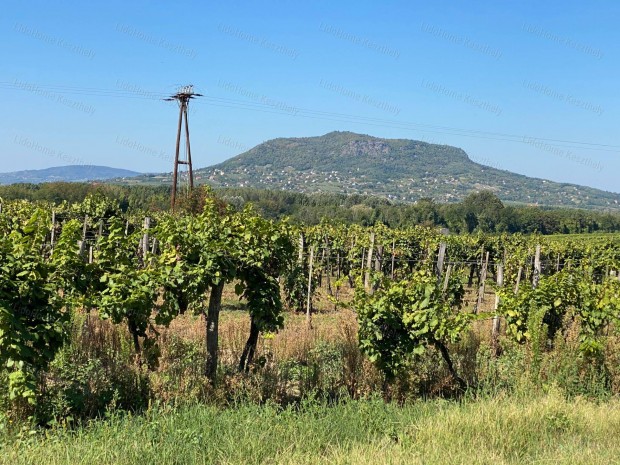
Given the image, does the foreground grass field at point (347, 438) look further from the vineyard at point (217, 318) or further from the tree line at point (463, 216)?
the tree line at point (463, 216)

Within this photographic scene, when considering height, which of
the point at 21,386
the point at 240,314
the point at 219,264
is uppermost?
the point at 219,264

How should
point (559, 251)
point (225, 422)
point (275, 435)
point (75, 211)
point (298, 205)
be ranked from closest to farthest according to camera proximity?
point (275, 435)
point (225, 422)
point (75, 211)
point (559, 251)
point (298, 205)

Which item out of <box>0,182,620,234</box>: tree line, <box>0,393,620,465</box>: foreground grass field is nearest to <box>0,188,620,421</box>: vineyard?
<box>0,393,620,465</box>: foreground grass field

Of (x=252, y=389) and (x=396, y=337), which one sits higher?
(x=396, y=337)

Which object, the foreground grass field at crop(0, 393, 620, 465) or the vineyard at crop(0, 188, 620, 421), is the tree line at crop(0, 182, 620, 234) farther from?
the foreground grass field at crop(0, 393, 620, 465)

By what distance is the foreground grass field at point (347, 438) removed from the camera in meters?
4.15

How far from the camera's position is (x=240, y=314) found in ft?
49.2

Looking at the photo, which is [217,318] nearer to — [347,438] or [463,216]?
[347,438]

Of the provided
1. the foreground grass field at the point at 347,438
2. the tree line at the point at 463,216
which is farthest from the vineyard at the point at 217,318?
the tree line at the point at 463,216

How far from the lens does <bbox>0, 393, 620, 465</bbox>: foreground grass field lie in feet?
13.6

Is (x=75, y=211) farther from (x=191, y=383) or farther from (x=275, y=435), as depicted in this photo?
(x=275, y=435)

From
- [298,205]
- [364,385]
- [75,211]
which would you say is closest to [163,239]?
[364,385]

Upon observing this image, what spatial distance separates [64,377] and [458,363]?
5.08 m

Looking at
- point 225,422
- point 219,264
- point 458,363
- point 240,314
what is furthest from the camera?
point 240,314
